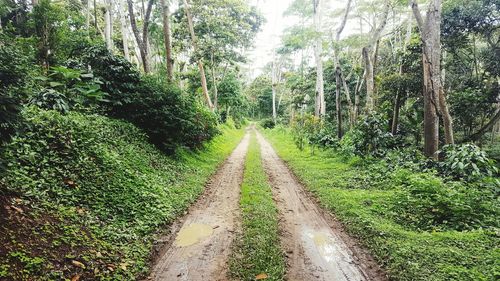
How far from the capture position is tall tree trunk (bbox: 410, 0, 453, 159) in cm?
875

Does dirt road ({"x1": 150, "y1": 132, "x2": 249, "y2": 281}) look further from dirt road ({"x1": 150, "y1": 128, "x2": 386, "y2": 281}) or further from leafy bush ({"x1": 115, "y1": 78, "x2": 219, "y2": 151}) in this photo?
leafy bush ({"x1": 115, "y1": 78, "x2": 219, "y2": 151})

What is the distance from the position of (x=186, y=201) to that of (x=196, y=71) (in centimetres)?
2076

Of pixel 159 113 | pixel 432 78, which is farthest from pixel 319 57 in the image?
pixel 159 113

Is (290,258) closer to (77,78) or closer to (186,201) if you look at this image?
(186,201)

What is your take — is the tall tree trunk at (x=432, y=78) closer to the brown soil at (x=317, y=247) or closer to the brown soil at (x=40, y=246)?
the brown soil at (x=317, y=247)

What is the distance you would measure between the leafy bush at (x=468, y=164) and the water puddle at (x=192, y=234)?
590cm

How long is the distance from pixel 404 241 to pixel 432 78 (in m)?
6.04

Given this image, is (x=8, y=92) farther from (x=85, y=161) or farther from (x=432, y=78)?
(x=432, y=78)

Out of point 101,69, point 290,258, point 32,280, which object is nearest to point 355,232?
point 290,258

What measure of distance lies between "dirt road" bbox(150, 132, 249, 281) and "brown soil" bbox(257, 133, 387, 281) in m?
1.06

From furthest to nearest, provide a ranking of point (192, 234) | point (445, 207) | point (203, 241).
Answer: point (445, 207)
point (192, 234)
point (203, 241)

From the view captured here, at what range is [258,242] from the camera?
5.07m

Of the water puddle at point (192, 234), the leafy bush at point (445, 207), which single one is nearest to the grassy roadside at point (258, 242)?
the water puddle at point (192, 234)

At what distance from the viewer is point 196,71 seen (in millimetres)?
26250
